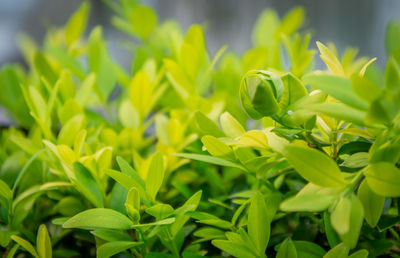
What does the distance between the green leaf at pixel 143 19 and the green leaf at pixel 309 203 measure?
33 cm

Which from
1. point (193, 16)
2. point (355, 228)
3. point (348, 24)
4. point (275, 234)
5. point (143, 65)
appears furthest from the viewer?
point (193, 16)

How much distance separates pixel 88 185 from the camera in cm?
27

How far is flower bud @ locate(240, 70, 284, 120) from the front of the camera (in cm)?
21

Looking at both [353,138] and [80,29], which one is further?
[80,29]

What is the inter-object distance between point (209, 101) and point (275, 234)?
13 cm

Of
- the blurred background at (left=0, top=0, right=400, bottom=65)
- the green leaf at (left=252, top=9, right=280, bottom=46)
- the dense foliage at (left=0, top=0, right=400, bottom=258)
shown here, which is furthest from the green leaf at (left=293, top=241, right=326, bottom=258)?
the blurred background at (left=0, top=0, right=400, bottom=65)

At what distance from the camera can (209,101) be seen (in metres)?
0.36

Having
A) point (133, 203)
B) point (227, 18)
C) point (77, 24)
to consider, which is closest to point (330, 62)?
point (133, 203)

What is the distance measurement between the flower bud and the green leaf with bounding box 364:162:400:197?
0.06 m

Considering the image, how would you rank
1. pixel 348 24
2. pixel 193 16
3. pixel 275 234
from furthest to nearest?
pixel 193 16 < pixel 348 24 < pixel 275 234

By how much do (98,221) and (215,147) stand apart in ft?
0.27

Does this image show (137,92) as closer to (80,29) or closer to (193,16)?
(80,29)

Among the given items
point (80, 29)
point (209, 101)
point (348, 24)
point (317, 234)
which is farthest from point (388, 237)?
point (348, 24)

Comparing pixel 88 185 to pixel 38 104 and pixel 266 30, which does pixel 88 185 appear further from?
pixel 266 30
